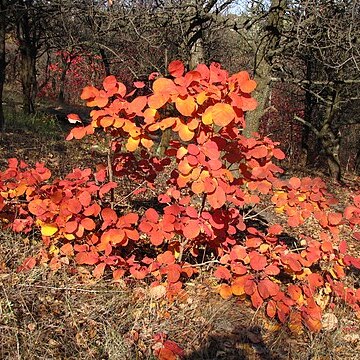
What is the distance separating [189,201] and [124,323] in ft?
3.08

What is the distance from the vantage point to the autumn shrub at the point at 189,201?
2.30 m

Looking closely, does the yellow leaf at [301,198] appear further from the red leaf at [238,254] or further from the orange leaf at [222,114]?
the orange leaf at [222,114]

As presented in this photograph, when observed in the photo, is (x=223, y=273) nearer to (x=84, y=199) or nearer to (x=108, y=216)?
(x=108, y=216)

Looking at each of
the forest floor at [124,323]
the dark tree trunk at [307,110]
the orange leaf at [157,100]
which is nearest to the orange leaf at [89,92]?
the orange leaf at [157,100]

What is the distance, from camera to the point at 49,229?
9.19ft

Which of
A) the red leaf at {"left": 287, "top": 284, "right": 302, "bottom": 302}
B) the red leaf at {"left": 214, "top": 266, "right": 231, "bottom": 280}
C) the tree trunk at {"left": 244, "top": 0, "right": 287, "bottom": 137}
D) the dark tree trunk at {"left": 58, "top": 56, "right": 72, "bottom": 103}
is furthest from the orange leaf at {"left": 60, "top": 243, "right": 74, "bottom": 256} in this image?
the dark tree trunk at {"left": 58, "top": 56, "right": 72, "bottom": 103}

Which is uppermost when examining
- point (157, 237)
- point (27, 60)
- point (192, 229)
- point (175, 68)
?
point (27, 60)

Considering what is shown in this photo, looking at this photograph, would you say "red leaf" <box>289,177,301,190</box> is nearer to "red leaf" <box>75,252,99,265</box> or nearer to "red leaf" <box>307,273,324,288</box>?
"red leaf" <box>307,273,324,288</box>

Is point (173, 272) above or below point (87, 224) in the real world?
below

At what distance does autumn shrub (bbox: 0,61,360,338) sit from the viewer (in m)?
2.30

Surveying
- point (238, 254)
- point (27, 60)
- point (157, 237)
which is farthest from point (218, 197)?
point (27, 60)

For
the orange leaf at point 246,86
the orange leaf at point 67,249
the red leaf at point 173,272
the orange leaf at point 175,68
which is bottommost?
the red leaf at point 173,272

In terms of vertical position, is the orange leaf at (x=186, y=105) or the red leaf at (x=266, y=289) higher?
the orange leaf at (x=186, y=105)

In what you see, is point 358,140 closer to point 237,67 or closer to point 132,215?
point 237,67
